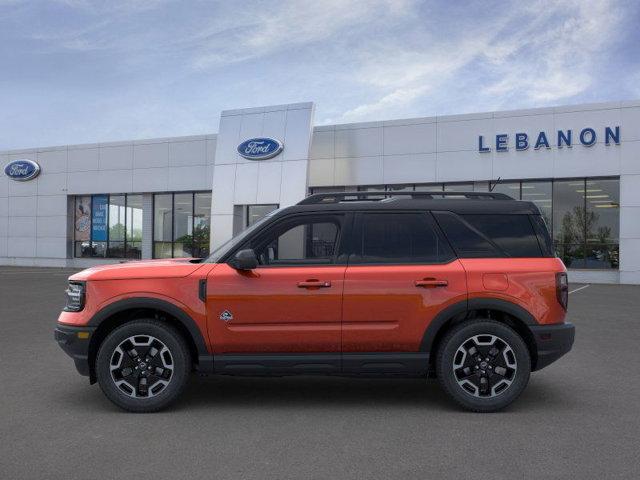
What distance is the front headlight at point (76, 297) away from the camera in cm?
519

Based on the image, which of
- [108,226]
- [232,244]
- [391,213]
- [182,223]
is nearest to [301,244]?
[232,244]

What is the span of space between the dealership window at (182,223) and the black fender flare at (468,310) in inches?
953

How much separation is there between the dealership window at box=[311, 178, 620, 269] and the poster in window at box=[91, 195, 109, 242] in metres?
19.2

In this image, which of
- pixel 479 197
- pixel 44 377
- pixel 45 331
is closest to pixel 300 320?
pixel 479 197

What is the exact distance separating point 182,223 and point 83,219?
6.13 meters

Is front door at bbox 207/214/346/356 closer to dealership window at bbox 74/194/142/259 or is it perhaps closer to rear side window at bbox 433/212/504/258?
rear side window at bbox 433/212/504/258

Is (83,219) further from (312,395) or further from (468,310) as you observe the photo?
(468,310)

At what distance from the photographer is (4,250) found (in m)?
33.1

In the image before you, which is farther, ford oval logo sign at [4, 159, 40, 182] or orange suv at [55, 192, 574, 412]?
ford oval logo sign at [4, 159, 40, 182]

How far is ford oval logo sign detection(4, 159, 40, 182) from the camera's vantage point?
31973mm

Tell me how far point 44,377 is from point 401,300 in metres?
3.90

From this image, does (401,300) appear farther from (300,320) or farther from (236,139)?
(236,139)

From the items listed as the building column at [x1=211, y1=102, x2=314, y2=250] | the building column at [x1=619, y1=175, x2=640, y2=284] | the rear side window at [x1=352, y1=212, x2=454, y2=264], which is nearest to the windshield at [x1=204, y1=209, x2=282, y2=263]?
the rear side window at [x1=352, y1=212, x2=454, y2=264]

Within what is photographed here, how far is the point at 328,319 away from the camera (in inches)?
199
